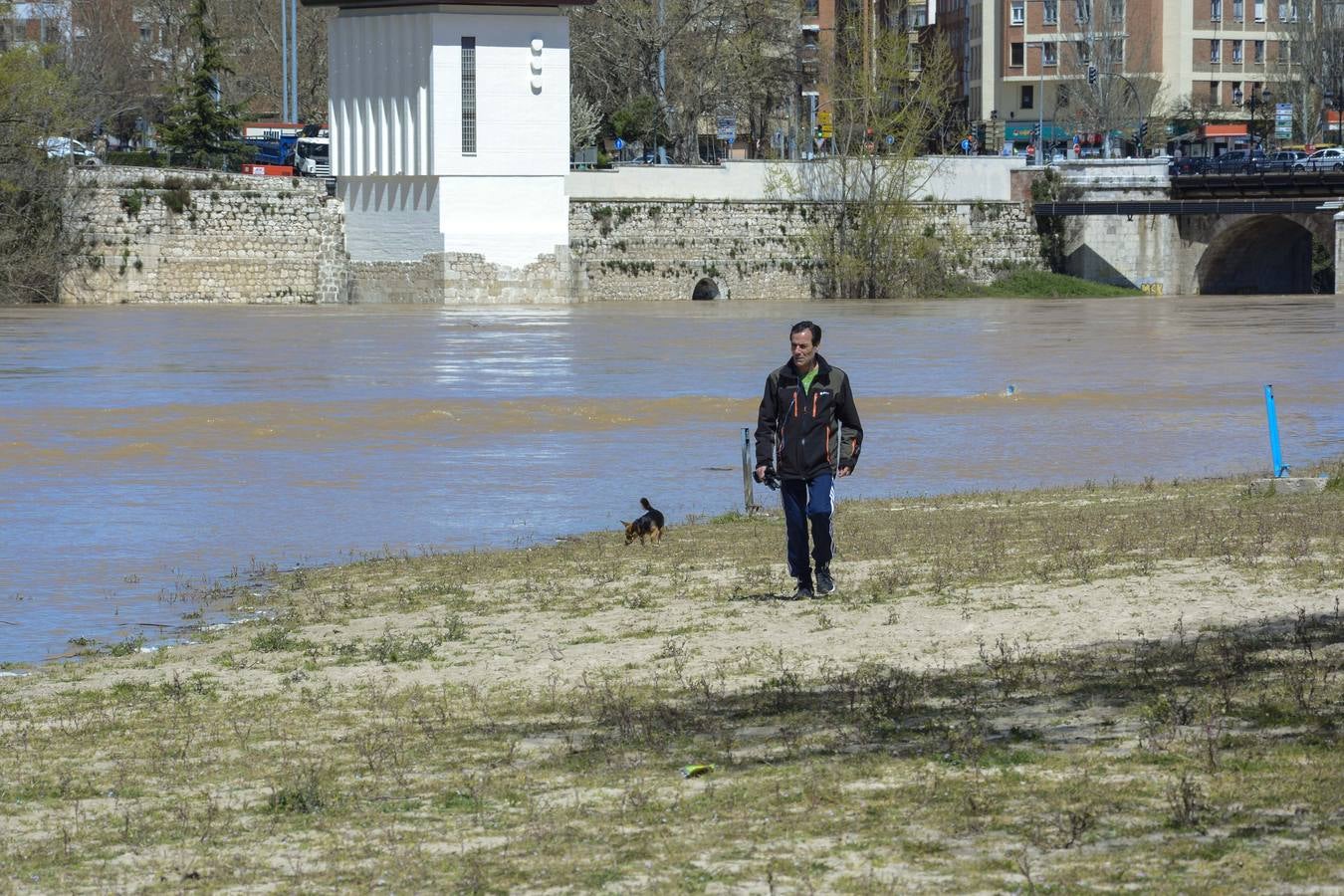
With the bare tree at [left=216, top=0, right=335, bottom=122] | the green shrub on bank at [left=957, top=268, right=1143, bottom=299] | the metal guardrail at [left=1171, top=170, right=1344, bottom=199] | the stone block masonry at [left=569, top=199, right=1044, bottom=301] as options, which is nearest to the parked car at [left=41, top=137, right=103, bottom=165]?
the stone block masonry at [left=569, top=199, right=1044, bottom=301]

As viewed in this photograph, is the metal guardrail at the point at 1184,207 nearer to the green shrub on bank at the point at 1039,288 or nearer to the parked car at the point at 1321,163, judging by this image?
the parked car at the point at 1321,163

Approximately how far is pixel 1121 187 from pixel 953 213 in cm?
513

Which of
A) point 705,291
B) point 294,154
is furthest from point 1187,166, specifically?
point 294,154

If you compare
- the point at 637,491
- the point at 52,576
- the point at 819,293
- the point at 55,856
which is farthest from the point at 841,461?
the point at 819,293

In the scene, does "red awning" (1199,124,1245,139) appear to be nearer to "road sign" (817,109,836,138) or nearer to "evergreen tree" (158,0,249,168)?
"road sign" (817,109,836,138)

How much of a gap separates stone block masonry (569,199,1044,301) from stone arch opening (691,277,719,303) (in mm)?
40

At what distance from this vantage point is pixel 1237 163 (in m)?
62.2

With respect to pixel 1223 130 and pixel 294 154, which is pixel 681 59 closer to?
pixel 294 154

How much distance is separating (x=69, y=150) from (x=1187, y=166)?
3174cm

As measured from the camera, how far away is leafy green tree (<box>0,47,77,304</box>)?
2023 inches

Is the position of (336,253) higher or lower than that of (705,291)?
higher

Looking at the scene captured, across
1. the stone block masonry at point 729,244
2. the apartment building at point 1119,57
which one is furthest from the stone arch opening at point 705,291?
the apartment building at point 1119,57

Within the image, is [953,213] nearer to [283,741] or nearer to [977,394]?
[977,394]

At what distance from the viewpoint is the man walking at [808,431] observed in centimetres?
1117
